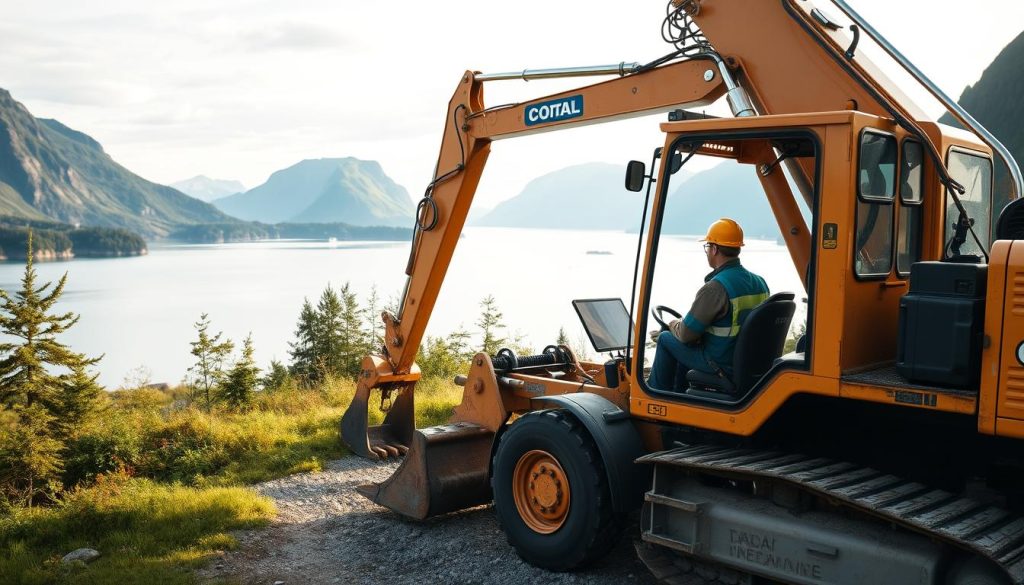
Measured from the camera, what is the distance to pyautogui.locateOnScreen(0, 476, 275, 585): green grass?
6.48 meters

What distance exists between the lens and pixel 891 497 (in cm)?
452

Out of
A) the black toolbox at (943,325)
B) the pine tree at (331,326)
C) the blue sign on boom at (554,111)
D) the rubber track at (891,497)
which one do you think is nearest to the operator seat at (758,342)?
the rubber track at (891,497)

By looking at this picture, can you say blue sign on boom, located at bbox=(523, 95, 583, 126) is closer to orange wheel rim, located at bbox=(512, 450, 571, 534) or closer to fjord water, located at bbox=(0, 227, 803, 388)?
orange wheel rim, located at bbox=(512, 450, 571, 534)

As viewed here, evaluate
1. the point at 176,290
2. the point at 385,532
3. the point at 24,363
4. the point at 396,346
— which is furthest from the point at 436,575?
the point at 176,290

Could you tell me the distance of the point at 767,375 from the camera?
5016 mm

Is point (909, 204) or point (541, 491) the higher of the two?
point (909, 204)

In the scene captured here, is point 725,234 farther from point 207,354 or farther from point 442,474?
point 207,354

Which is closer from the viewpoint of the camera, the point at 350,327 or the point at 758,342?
the point at 758,342

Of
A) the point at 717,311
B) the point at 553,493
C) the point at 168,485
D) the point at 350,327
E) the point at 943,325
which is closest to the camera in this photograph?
the point at 943,325

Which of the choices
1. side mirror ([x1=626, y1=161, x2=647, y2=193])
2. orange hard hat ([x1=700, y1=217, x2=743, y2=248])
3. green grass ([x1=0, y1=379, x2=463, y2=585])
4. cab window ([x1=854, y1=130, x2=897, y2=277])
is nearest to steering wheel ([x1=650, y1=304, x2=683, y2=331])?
orange hard hat ([x1=700, y1=217, x2=743, y2=248])

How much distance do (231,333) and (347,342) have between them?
35612 mm

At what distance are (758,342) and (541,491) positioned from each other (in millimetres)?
1978

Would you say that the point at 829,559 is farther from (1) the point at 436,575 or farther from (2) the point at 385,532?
(2) the point at 385,532

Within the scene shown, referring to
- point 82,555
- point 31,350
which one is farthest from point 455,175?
point 31,350
